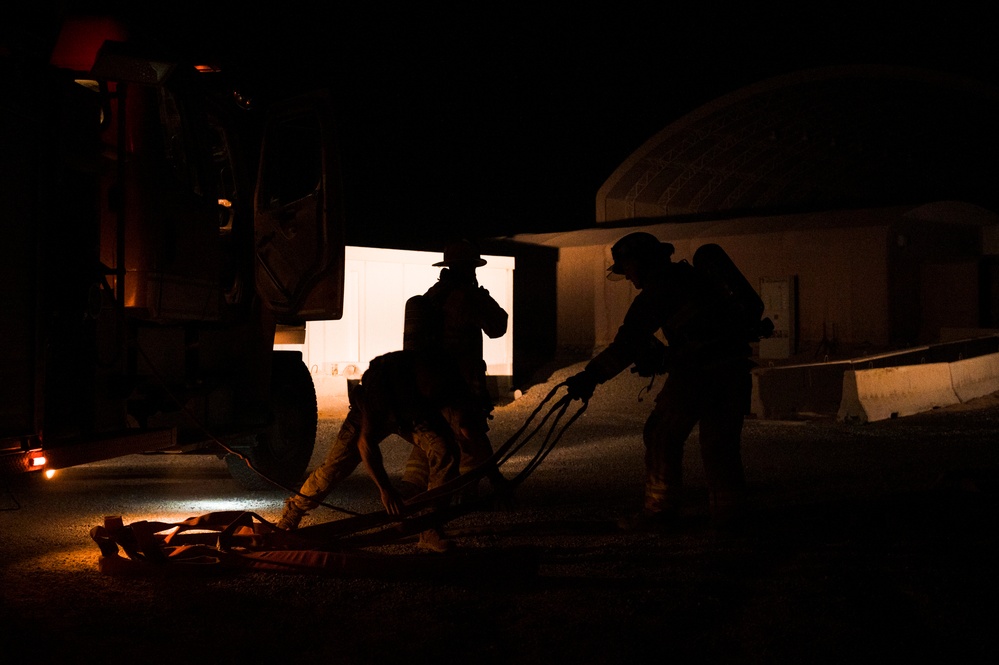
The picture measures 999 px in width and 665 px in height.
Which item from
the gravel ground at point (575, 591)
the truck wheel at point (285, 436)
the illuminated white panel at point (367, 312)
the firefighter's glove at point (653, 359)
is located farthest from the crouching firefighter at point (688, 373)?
the illuminated white panel at point (367, 312)

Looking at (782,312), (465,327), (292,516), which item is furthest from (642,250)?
(782,312)

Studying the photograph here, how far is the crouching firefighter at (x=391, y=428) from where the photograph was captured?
5.65 meters

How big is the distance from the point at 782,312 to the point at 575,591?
56.2 ft

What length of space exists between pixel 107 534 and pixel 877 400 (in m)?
11.5

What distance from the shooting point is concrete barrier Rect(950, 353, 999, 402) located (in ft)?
51.7

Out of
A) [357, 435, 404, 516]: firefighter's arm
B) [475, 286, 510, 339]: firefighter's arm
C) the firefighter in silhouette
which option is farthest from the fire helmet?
[357, 435, 404, 516]: firefighter's arm

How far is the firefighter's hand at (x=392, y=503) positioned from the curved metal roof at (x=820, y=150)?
16.7 meters

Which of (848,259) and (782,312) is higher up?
(848,259)

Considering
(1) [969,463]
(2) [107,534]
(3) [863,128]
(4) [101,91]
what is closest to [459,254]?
(4) [101,91]

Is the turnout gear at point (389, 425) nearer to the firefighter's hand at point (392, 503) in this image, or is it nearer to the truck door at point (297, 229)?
the firefighter's hand at point (392, 503)

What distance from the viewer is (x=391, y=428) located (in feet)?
18.9

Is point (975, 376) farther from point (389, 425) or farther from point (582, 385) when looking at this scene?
point (389, 425)

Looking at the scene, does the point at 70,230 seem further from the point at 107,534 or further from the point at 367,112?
the point at 367,112

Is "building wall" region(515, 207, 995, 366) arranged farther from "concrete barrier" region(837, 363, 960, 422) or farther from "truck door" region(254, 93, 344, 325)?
"truck door" region(254, 93, 344, 325)
